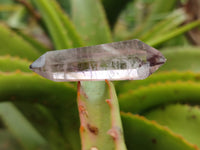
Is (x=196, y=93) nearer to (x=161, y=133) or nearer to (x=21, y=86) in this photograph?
(x=161, y=133)

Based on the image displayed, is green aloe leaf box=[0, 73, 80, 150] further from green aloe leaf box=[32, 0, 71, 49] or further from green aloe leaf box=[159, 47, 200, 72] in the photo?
green aloe leaf box=[159, 47, 200, 72]

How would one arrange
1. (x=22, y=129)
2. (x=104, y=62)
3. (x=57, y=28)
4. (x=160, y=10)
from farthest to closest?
(x=160, y=10), (x=22, y=129), (x=57, y=28), (x=104, y=62)

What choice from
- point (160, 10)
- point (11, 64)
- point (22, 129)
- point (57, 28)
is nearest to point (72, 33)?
point (57, 28)

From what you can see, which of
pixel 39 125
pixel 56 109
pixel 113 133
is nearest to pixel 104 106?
pixel 113 133

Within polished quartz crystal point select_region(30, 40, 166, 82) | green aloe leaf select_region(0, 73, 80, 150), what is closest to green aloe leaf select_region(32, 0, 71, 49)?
green aloe leaf select_region(0, 73, 80, 150)

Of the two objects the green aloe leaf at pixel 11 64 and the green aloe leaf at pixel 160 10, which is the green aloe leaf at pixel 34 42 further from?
the green aloe leaf at pixel 160 10

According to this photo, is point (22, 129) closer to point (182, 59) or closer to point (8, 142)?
point (8, 142)
